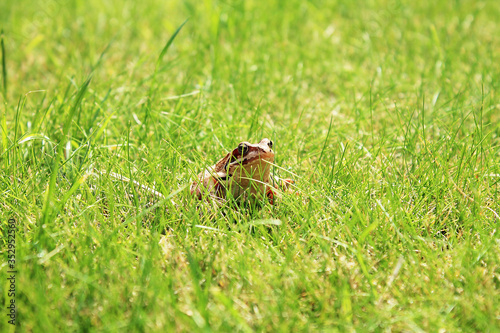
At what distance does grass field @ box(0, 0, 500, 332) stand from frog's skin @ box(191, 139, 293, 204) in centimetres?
11

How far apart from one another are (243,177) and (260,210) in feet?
0.71

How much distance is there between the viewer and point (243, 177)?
280 cm

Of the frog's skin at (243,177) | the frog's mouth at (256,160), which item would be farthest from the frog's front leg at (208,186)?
the frog's mouth at (256,160)

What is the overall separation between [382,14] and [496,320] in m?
4.83

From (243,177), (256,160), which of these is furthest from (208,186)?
(256,160)

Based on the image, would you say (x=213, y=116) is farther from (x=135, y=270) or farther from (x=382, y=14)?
(x=382, y=14)

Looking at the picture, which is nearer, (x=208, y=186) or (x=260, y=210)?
(x=260, y=210)

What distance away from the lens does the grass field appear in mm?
2035

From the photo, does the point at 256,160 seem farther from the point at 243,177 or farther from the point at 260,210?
the point at 260,210

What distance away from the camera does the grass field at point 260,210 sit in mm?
2035

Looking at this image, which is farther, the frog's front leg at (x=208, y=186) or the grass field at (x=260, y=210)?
the frog's front leg at (x=208, y=186)

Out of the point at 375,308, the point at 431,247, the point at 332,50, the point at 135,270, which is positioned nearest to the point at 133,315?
the point at 135,270

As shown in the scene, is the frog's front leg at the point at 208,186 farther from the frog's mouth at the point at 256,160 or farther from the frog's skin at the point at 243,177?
the frog's mouth at the point at 256,160

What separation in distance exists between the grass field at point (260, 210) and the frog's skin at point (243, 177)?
0.11 meters
